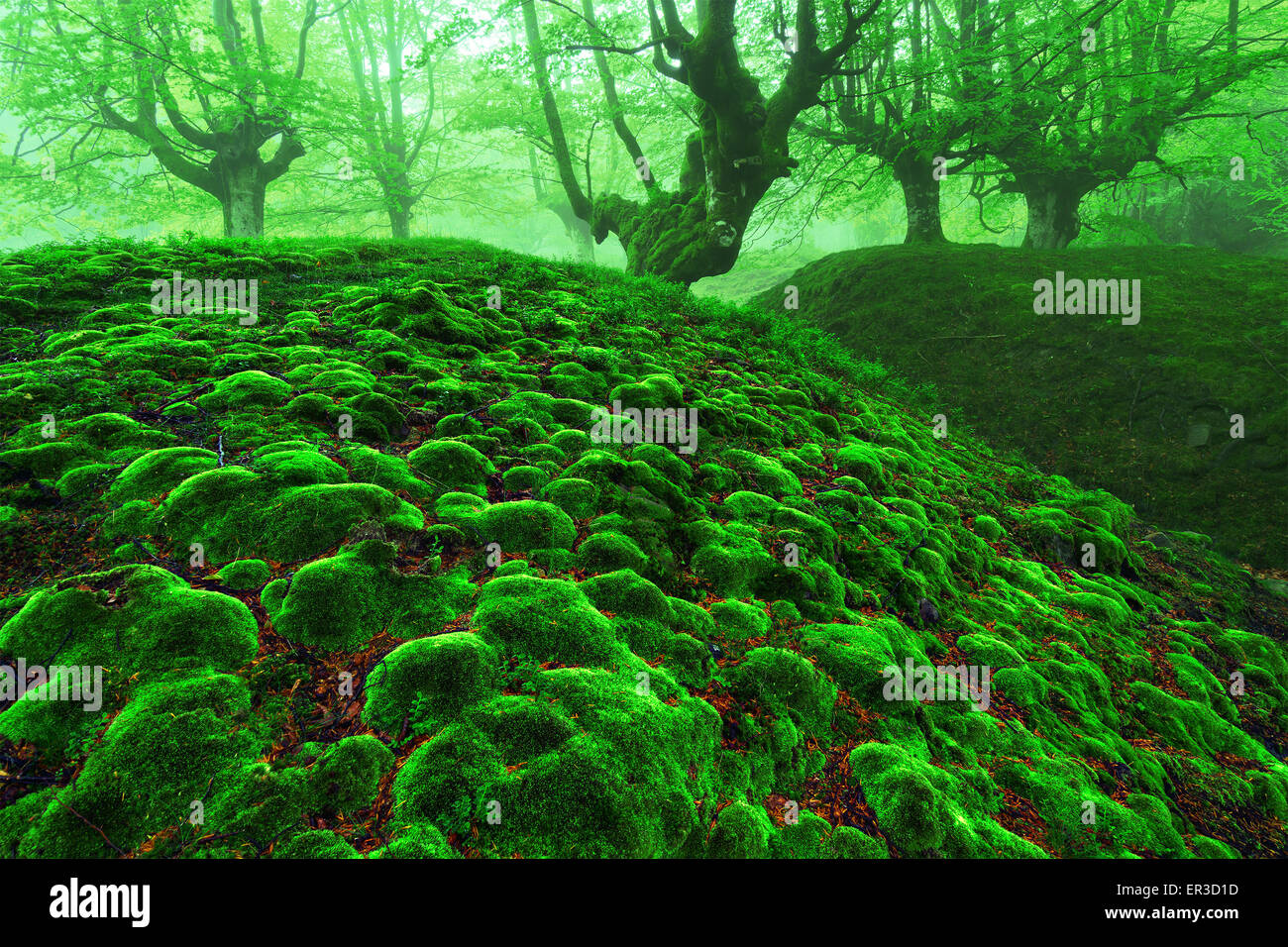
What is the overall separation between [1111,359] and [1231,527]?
374 cm

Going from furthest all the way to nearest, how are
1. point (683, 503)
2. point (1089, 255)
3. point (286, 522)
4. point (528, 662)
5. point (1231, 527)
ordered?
1. point (1089, 255)
2. point (1231, 527)
3. point (683, 503)
4. point (286, 522)
5. point (528, 662)

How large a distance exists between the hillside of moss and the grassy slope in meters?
2.57

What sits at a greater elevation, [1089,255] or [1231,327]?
[1089,255]

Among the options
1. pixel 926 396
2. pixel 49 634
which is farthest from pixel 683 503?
pixel 926 396

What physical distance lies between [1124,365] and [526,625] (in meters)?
12.4

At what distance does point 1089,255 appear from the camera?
1248cm

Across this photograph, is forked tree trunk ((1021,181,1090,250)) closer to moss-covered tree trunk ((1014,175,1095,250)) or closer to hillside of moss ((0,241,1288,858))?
moss-covered tree trunk ((1014,175,1095,250))

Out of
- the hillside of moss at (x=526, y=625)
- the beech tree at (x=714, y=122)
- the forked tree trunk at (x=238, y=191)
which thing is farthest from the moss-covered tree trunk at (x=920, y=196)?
the forked tree trunk at (x=238, y=191)

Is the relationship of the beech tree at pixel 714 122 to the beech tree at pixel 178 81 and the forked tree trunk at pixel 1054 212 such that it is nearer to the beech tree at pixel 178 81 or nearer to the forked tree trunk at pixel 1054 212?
the beech tree at pixel 178 81

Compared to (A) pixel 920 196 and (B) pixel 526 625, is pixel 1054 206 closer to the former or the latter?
(A) pixel 920 196

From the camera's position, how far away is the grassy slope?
26.9 feet

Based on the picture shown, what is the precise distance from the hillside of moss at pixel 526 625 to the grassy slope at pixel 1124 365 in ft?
8.44

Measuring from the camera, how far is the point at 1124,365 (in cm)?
973
